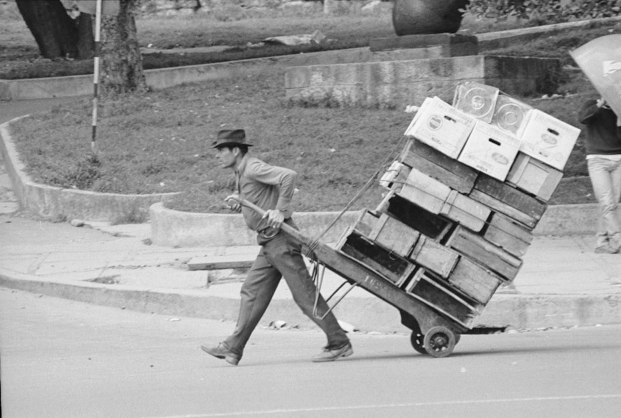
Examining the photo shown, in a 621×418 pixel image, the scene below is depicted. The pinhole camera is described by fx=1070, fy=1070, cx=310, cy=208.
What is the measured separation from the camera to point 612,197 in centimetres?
1060

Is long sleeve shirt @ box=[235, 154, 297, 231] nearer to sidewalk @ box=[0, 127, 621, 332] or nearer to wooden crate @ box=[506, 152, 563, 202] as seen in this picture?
wooden crate @ box=[506, 152, 563, 202]

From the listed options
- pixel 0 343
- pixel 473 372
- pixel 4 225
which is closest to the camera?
pixel 473 372

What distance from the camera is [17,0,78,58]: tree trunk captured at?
23375 millimetres

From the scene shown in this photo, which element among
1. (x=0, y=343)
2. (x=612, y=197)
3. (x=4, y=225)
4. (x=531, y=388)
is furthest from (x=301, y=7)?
(x=531, y=388)

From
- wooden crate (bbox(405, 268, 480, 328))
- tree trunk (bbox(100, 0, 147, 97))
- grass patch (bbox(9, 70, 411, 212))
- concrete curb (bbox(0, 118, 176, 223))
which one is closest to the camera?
wooden crate (bbox(405, 268, 480, 328))

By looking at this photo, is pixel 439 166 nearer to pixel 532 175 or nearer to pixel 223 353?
pixel 532 175

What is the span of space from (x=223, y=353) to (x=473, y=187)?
2079 mm

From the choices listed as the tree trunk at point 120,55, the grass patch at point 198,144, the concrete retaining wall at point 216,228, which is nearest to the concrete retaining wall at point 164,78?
the tree trunk at point 120,55

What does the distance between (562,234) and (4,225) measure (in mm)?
6794

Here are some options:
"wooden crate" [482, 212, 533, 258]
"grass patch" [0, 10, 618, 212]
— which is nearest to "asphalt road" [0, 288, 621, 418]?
"wooden crate" [482, 212, 533, 258]

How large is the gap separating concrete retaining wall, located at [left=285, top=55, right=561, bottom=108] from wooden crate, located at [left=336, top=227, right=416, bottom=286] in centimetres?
731

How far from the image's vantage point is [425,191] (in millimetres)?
7219

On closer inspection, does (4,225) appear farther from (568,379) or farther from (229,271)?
(568,379)

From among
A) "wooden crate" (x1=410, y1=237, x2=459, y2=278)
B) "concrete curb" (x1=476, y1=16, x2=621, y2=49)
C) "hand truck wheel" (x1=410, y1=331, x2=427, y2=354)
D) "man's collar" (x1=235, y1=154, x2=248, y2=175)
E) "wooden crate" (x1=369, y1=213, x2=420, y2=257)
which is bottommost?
"concrete curb" (x1=476, y1=16, x2=621, y2=49)
